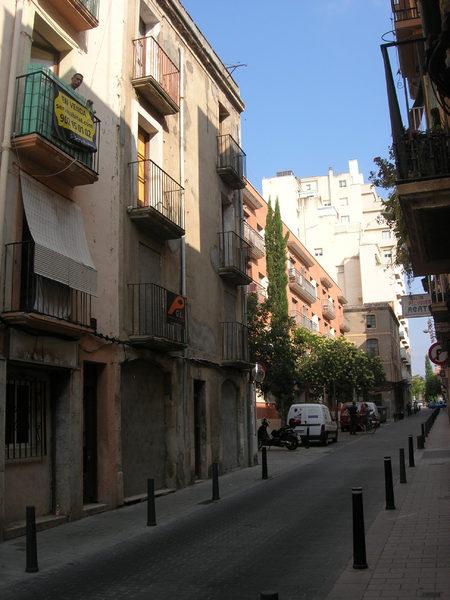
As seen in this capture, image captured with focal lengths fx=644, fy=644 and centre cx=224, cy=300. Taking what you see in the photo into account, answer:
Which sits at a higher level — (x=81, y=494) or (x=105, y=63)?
(x=105, y=63)

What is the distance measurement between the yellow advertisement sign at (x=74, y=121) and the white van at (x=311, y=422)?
18.5m

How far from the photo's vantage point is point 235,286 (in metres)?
21.5

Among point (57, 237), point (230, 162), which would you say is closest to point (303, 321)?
point (230, 162)

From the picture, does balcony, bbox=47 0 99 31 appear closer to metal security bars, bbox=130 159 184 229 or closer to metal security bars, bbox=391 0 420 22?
metal security bars, bbox=130 159 184 229

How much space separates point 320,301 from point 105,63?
42618mm

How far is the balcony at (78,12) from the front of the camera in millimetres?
11828

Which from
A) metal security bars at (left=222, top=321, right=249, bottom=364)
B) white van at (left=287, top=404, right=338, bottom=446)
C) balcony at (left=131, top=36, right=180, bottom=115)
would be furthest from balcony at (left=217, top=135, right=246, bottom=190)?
white van at (left=287, top=404, right=338, bottom=446)

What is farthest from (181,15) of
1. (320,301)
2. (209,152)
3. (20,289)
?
(320,301)

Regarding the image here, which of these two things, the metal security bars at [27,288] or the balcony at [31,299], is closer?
the balcony at [31,299]

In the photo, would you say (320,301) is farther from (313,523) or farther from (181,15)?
(313,523)

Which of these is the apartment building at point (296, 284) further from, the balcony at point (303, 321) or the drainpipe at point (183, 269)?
the drainpipe at point (183, 269)

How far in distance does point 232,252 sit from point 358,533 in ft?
46.5

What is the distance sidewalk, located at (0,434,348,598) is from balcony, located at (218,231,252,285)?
6304 mm

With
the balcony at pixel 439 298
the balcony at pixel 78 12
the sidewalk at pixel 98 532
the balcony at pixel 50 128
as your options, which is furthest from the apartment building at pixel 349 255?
the balcony at pixel 50 128
